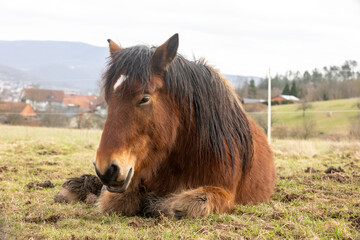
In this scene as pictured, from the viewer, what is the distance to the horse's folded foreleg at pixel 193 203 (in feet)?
9.70

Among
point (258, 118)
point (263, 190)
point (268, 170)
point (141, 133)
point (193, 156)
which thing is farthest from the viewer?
point (258, 118)

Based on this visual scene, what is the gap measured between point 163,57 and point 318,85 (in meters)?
24.1

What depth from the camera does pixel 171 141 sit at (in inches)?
126

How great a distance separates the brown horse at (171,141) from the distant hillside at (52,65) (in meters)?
0.67

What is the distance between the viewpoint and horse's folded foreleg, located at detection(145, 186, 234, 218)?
296 cm

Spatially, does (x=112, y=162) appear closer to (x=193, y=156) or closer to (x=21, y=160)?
(x=193, y=156)

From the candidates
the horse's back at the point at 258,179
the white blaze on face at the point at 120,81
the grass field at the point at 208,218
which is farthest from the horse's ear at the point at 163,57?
the horse's back at the point at 258,179

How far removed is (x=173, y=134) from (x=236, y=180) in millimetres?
870

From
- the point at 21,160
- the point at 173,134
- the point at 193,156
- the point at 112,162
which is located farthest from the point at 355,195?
the point at 21,160

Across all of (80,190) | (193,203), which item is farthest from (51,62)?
(193,203)

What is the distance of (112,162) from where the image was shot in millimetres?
2604

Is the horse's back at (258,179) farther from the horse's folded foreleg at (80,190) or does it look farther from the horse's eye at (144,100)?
the horse's folded foreleg at (80,190)

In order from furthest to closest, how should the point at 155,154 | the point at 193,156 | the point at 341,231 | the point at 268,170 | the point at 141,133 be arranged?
1. the point at 268,170
2. the point at 193,156
3. the point at 155,154
4. the point at 141,133
5. the point at 341,231

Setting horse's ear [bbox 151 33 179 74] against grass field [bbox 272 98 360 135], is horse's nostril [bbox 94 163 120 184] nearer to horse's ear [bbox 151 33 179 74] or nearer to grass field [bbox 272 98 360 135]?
horse's ear [bbox 151 33 179 74]
